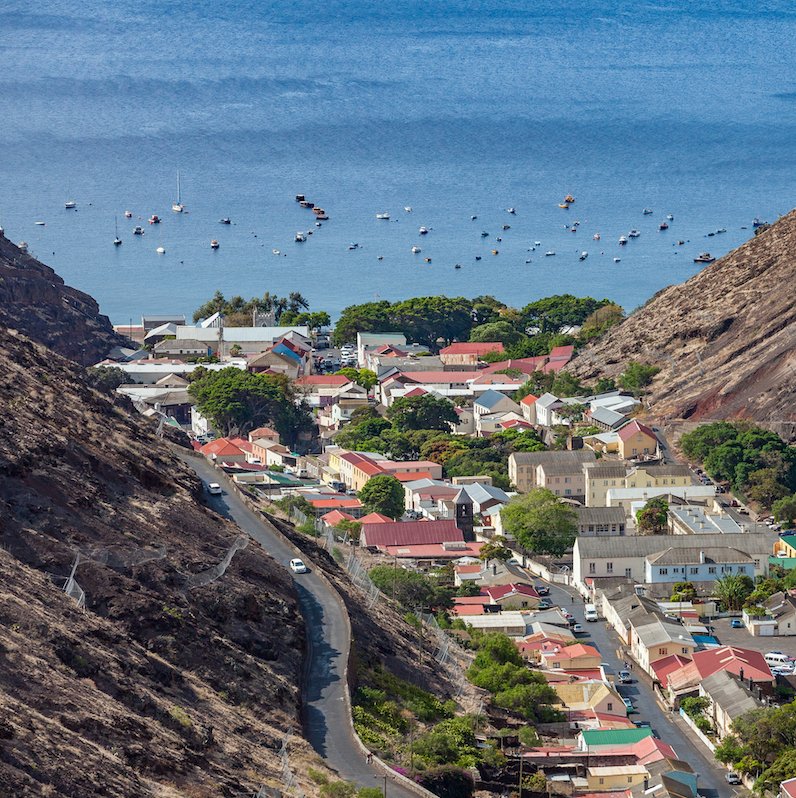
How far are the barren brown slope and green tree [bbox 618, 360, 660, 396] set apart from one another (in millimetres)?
416

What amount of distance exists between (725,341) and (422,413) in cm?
1475

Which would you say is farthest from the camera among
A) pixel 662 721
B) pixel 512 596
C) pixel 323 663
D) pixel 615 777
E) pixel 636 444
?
pixel 636 444

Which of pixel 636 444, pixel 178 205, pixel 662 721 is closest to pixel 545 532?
pixel 636 444

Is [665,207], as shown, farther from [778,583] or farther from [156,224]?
[778,583]

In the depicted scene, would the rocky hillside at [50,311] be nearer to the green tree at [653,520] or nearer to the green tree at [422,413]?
the green tree at [422,413]

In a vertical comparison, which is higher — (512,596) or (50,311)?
(50,311)

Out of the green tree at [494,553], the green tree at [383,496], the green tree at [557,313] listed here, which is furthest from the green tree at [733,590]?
the green tree at [557,313]

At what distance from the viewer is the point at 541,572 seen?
225 feet

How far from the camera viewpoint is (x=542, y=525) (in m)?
69.6

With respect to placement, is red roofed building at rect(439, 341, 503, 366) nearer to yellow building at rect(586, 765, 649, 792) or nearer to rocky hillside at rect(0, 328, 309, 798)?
rocky hillside at rect(0, 328, 309, 798)

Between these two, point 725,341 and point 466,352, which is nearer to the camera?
point 725,341

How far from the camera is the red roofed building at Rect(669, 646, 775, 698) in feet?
176

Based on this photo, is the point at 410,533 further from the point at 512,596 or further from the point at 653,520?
the point at 653,520

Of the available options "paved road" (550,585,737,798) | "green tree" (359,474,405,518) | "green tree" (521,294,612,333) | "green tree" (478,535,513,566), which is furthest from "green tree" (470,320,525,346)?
"paved road" (550,585,737,798)
